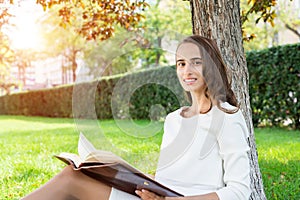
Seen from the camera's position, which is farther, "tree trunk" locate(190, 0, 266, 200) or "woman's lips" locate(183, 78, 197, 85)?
"tree trunk" locate(190, 0, 266, 200)

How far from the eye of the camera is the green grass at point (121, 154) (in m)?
1.68

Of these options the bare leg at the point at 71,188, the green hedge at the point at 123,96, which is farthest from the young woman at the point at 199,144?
the green hedge at the point at 123,96

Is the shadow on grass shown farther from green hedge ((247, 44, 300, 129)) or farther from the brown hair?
green hedge ((247, 44, 300, 129))

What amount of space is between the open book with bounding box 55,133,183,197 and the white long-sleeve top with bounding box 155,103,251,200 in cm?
17

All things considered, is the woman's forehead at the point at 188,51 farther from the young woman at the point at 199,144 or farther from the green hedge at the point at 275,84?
the green hedge at the point at 275,84

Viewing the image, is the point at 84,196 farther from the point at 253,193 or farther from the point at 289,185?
the point at 289,185

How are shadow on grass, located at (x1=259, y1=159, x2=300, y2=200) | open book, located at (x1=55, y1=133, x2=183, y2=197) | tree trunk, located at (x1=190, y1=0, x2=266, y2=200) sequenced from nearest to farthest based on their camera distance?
open book, located at (x1=55, y1=133, x2=183, y2=197), tree trunk, located at (x1=190, y1=0, x2=266, y2=200), shadow on grass, located at (x1=259, y1=159, x2=300, y2=200)

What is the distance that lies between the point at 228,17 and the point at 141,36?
2.18 feet

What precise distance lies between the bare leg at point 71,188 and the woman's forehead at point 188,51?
0.61 metres

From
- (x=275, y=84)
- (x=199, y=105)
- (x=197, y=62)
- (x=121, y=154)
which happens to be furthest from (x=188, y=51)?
(x=275, y=84)

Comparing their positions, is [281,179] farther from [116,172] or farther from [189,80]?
[116,172]

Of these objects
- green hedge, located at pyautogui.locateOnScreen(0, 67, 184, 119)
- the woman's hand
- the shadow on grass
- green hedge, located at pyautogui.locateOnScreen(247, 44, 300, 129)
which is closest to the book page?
green hedge, located at pyautogui.locateOnScreen(0, 67, 184, 119)

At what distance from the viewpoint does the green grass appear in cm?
168

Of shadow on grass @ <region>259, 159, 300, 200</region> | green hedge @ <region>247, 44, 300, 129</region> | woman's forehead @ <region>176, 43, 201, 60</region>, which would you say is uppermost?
woman's forehead @ <region>176, 43, 201, 60</region>
